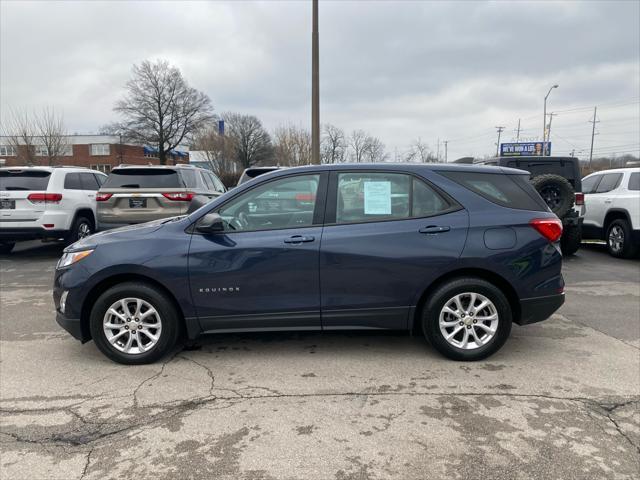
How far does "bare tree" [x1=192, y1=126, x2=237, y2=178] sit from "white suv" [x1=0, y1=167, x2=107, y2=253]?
46.0m

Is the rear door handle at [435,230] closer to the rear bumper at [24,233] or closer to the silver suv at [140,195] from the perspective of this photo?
the silver suv at [140,195]

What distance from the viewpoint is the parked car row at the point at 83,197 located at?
8320mm

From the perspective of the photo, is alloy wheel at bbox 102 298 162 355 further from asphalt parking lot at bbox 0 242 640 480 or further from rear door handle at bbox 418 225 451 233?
rear door handle at bbox 418 225 451 233

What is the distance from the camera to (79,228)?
31.9 ft

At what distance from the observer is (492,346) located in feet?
13.0

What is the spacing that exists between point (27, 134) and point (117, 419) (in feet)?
107

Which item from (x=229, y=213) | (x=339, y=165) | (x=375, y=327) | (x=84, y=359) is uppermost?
(x=339, y=165)

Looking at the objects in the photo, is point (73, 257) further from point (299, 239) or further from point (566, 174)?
point (566, 174)

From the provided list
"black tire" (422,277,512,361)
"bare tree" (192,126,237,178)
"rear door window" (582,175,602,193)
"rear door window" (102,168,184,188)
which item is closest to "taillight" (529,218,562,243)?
"black tire" (422,277,512,361)

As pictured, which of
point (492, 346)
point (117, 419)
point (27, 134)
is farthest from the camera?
point (27, 134)

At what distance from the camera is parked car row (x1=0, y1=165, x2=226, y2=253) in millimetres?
8320

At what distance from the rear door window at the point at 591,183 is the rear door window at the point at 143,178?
896cm

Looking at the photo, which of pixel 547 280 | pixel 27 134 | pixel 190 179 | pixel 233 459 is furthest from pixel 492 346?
pixel 27 134

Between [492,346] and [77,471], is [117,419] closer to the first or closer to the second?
[77,471]
